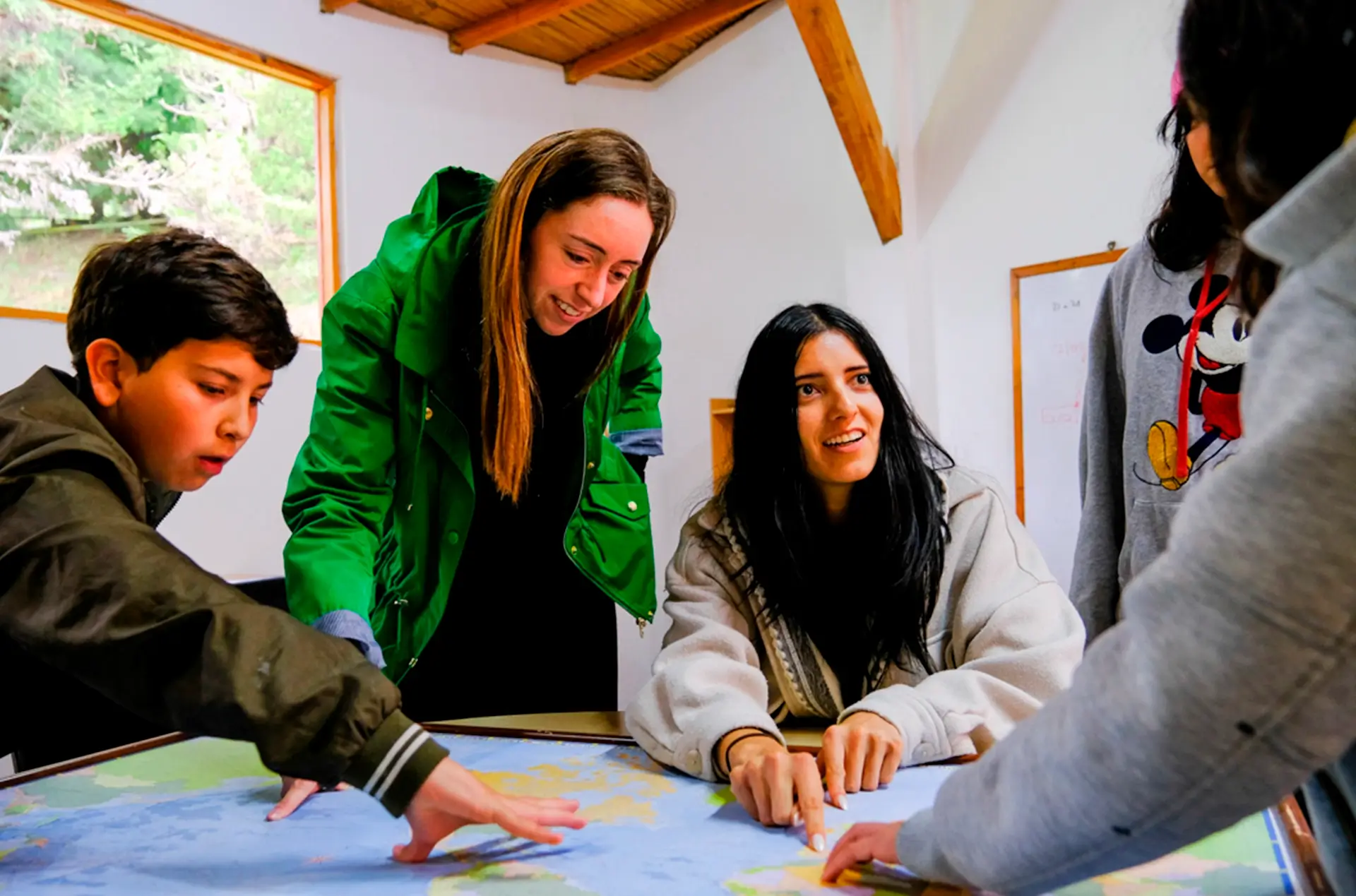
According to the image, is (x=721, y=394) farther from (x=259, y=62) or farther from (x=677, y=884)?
(x=677, y=884)

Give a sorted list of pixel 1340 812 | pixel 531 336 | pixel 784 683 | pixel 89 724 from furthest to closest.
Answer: pixel 531 336 → pixel 89 724 → pixel 784 683 → pixel 1340 812

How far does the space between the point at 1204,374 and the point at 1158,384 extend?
2.3 inches

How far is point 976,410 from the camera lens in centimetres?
335

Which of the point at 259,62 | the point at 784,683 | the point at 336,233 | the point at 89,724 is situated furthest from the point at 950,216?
the point at 89,724

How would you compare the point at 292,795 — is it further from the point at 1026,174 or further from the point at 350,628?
the point at 1026,174

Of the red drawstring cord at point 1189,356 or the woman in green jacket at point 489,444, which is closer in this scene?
the red drawstring cord at point 1189,356

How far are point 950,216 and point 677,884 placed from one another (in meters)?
3.11

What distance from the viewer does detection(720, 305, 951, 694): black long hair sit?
120 centimetres

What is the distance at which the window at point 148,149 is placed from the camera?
2.47 m

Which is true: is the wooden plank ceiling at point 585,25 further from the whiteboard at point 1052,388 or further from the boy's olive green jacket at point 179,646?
the boy's olive green jacket at point 179,646

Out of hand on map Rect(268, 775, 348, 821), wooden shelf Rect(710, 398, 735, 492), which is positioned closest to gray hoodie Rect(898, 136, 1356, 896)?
hand on map Rect(268, 775, 348, 821)

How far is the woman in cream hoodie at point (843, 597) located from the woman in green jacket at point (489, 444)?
26cm

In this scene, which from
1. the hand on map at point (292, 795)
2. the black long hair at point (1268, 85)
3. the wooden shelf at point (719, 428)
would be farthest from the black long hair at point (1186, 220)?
the wooden shelf at point (719, 428)

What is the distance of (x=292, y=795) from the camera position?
2.89 feet
